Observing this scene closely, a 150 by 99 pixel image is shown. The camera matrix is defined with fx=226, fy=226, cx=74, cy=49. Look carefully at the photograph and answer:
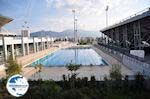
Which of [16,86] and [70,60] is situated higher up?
[16,86]

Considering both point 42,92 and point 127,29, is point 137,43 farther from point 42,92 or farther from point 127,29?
point 42,92

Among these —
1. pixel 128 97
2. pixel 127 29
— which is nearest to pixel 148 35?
pixel 127 29

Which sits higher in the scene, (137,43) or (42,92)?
(137,43)

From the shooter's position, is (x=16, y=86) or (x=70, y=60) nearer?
(x=16, y=86)

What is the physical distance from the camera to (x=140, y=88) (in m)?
13.3

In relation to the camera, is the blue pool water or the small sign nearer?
the small sign

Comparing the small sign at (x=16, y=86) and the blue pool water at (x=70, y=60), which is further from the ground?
the small sign at (x=16, y=86)

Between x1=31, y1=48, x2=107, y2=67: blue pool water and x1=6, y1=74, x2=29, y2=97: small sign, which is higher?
x1=6, y1=74, x2=29, y2=97: small sign

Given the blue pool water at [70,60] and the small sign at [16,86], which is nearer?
the small sign at [16,86]

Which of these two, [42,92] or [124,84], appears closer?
[42,92]

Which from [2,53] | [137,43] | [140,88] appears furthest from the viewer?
[137,43]

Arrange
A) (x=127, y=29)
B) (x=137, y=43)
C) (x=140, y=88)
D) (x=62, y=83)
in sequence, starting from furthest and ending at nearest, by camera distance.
→ (x=127, y=29)
(x=137, y=43)
(x=62, y=83)
(x=140, y=88)

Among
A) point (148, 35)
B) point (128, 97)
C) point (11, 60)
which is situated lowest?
point (128, 97)

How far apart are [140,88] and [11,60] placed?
8147 millimetres
